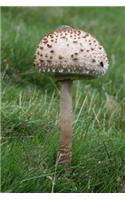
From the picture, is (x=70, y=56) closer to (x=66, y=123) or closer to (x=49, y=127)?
(x=66, y=123)

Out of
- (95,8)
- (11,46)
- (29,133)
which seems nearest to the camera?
(29,133)

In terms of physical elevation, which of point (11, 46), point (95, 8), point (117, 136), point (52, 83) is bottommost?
point (117, 136)

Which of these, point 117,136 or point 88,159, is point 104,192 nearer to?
point 88,159

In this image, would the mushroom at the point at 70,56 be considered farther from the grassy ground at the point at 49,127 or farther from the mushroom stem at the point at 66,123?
the grassy ground at the point at 49,127

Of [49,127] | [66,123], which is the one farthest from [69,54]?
[49,127]

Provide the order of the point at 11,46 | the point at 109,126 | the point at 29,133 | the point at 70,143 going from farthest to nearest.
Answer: the point at 11,46
the point at 109,126
the point at 29,133
the point at 70,143

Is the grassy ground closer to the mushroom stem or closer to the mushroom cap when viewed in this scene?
the mushroom stem

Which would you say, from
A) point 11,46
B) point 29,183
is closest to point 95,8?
point 11,46

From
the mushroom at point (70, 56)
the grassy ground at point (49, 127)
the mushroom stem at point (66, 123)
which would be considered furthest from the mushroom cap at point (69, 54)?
the grassy ground at point (49, 127)
